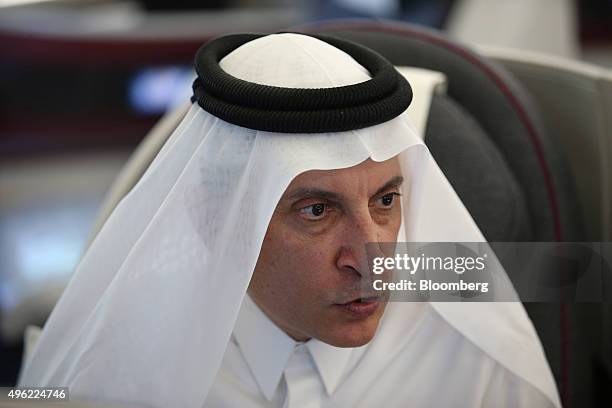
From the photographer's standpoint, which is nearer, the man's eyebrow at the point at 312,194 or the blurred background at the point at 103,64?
the man's eyebrow at the point at 312,194

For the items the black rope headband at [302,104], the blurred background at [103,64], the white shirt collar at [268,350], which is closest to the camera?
the black rope headband at [302,104]

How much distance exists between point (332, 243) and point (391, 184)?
0.09 m

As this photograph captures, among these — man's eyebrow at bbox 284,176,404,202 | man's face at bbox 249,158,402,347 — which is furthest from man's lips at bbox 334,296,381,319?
man's eyebrow at bbox 284,176,404,202

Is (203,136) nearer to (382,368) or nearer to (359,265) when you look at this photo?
(359,265)

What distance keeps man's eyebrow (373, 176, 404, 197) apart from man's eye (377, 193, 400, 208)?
0.01m

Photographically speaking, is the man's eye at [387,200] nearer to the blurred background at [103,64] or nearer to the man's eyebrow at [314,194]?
the man's eyebrow at [314,194]

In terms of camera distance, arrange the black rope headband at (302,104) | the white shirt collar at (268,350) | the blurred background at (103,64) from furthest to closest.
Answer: the blurred background at (103,64) < the white shirt collar at (268,350) < the black rope headband at (302,104)

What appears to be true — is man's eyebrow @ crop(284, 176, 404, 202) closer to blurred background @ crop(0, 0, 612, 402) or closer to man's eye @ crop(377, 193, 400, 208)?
man's eye @ crop(377, 193, 400, 208)

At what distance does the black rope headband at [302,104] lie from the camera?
855mm

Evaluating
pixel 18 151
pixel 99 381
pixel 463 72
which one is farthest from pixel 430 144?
pixel 18 151

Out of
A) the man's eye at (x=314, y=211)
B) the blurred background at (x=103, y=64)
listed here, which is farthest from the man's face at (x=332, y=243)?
the blurred background at (x=103, y=64)

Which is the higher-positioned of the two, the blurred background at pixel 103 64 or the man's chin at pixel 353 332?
the blurred background at pixel 103 64

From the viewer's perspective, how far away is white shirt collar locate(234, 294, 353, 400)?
3.35ft

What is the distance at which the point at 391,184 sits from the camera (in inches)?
36.3
